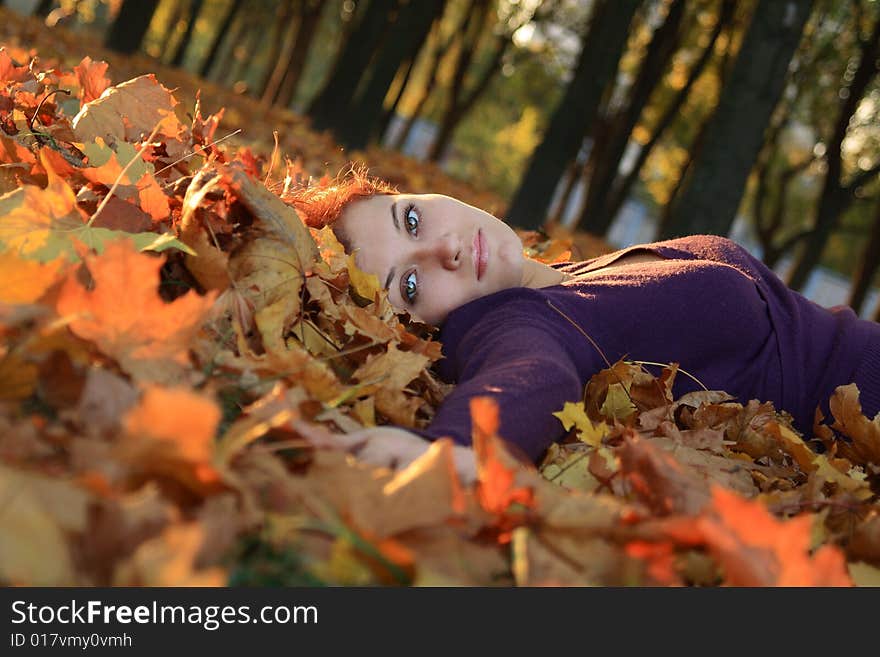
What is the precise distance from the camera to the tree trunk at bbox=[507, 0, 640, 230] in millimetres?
9180

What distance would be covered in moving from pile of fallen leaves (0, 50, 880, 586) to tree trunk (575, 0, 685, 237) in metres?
13.7

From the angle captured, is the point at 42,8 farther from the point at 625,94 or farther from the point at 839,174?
the point at 839,174

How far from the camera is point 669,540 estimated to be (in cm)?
108

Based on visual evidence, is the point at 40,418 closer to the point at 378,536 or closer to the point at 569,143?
the point at 378,536

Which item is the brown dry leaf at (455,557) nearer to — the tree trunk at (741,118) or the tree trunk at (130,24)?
the tree trunk at (741,118)

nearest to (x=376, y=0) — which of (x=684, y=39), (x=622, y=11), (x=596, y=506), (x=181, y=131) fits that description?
(x=622, y=11)

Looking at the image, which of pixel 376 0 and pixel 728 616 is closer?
pixel 728 616

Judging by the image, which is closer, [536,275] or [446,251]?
[446,251]

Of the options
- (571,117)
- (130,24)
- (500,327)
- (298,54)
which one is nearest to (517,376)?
(500,327)

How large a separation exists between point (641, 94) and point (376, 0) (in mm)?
5176

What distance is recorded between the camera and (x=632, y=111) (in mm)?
14914

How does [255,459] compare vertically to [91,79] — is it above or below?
below

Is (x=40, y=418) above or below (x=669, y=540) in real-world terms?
below

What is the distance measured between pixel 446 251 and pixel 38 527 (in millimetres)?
1789
